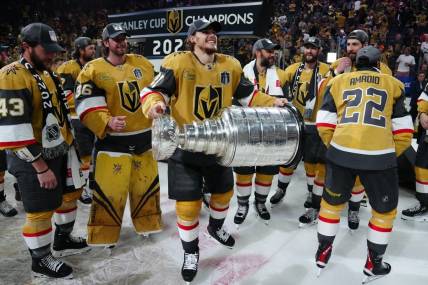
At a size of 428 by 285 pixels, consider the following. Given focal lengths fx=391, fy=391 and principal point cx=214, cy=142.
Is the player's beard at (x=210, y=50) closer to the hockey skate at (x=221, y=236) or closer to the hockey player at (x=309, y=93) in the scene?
the hockey skate at (x=221, y=236)

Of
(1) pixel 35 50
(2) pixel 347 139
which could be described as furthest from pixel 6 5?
(2) pixel 347 139

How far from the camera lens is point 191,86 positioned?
260 centimetres

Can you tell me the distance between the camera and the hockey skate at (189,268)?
2.68m

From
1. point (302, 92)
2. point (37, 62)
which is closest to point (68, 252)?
point (37, 62)

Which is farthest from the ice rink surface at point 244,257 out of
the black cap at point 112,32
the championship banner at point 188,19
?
the championship banner at point 188,19

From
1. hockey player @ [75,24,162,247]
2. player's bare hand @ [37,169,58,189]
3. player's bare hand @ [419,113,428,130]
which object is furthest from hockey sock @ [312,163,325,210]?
player's bare hand @ [37,169,58,189]

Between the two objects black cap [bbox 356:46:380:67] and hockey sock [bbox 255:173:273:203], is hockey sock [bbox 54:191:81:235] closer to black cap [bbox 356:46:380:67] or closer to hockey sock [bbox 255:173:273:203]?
hockey sock [bbox 255:173:273:203]

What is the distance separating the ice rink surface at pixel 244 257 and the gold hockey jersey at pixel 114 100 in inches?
33.8

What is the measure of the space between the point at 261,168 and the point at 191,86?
4.62ft

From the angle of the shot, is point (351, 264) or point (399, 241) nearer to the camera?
point (351, 264)

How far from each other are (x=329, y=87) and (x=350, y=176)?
633mm

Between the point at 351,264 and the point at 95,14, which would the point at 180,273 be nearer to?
the point at 351,264

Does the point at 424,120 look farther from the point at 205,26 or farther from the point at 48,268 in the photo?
the point at 48,268

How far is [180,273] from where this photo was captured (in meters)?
2.83
